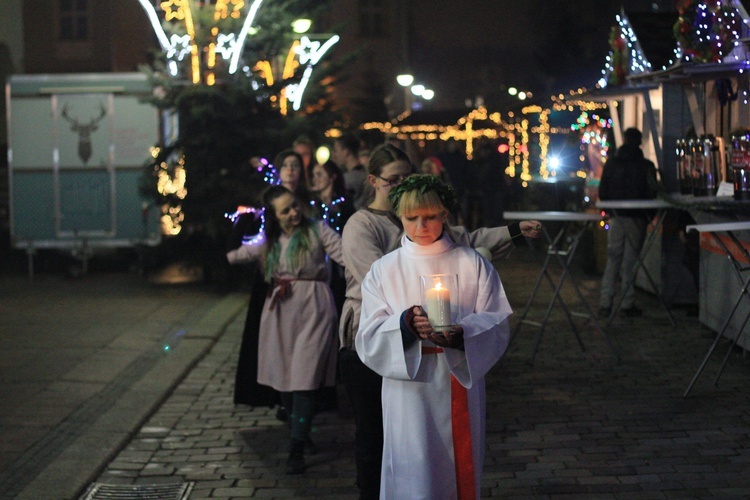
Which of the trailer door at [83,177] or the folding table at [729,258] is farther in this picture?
the trailer door at [83,177]

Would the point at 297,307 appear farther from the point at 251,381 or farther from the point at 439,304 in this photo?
the point at 439,304

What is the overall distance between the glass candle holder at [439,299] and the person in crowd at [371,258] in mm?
1078

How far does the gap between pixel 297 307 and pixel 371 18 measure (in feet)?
165

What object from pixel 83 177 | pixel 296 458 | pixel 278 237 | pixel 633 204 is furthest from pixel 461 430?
pixel 83 177

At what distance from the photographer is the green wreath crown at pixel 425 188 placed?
4.42 meters

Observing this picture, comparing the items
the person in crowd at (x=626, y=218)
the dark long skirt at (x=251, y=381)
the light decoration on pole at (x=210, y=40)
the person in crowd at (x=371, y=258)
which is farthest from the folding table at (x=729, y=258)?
the light decoration on pole at (x=210, y=40)

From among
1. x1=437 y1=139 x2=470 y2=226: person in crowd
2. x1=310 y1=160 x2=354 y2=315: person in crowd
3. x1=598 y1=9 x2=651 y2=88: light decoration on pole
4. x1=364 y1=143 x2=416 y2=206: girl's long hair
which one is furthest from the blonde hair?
x1=437 y1=139 x2=470 y2=226: person in crowd

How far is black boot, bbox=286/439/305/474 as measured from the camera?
6488 mm

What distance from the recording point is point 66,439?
287 inches

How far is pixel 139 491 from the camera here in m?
6.23

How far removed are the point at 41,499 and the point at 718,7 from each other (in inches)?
295

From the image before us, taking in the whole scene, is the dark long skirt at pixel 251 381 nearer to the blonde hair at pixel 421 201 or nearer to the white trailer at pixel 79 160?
the blonde hair at pixel 421 201

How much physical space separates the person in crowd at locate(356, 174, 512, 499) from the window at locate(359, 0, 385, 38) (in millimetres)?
52384

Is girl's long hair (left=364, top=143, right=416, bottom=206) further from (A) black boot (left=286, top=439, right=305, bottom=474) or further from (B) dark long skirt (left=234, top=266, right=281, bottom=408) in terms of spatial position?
(B) dark long skirt (left=234, top=266, right=281, bottom=408)
